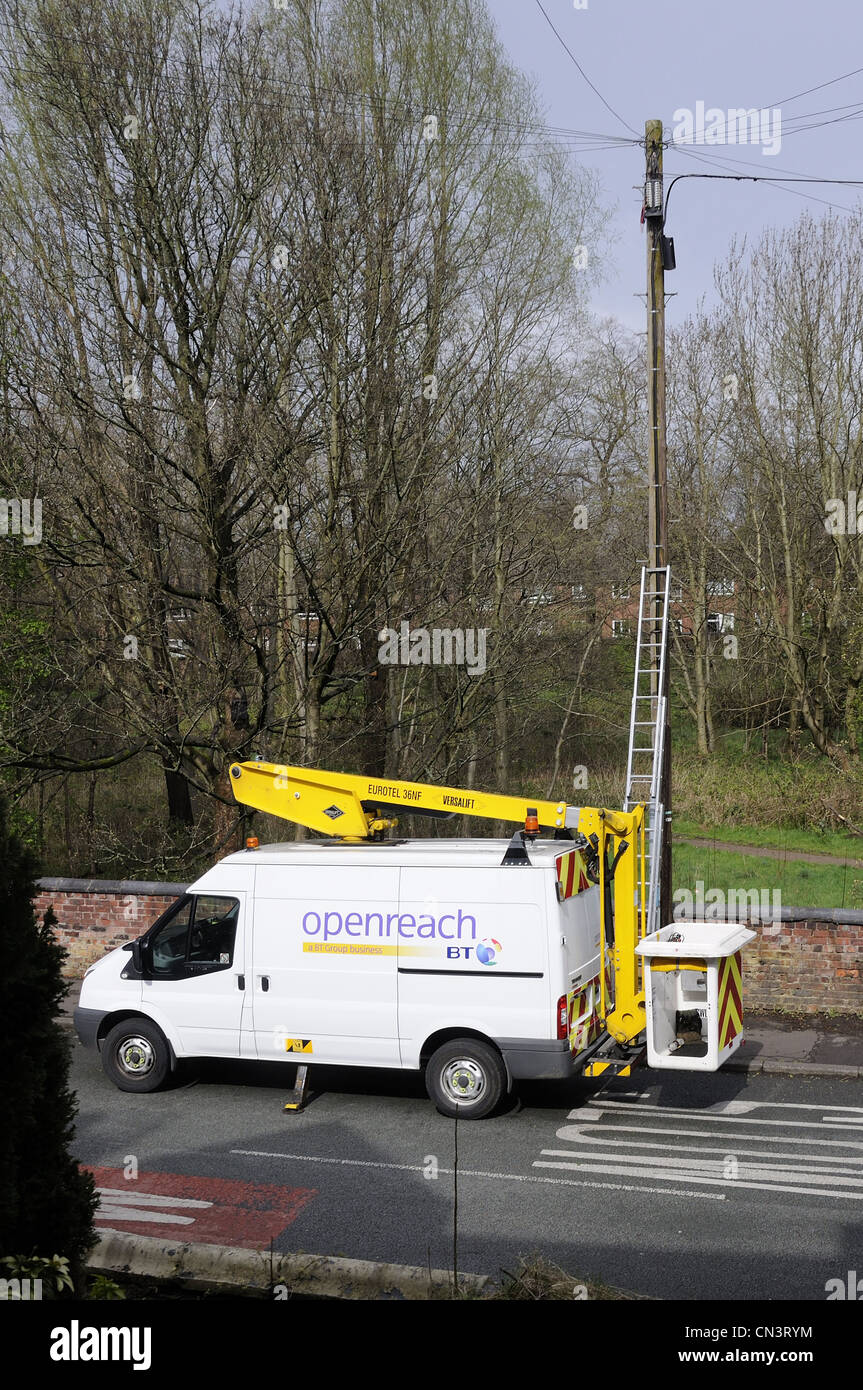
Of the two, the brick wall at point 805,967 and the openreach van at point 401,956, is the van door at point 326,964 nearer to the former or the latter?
the openreach van at point 401,956

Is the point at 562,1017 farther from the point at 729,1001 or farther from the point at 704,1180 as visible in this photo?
the point at 704,1180

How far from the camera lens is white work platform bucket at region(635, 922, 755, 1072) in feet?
31.0

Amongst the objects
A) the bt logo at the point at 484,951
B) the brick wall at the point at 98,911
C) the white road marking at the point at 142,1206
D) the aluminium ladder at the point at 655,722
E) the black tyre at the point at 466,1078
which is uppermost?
the aluminium ladder at the point at 655,722

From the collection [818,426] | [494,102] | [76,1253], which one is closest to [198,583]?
[494,102]

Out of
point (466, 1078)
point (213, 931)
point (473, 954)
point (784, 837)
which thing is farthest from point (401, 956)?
point (784, 837)

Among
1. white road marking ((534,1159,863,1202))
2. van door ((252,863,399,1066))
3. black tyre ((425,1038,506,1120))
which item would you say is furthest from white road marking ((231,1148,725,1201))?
van door ((252,863,399,1066))

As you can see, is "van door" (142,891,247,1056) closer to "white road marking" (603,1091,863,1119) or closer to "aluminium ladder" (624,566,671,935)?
"white road marking" (603,1091,863,1119)

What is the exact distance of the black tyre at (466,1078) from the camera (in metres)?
9.95

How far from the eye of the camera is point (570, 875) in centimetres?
1002

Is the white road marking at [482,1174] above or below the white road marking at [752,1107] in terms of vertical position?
below

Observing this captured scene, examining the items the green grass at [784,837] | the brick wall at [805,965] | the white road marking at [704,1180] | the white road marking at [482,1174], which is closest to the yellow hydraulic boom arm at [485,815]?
the white road marking at [704,1180]

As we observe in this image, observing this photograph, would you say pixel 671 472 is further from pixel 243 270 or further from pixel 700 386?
pixel 243 270

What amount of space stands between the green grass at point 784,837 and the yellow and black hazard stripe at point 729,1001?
12.8 metres

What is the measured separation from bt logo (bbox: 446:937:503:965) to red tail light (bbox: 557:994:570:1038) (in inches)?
24.4
